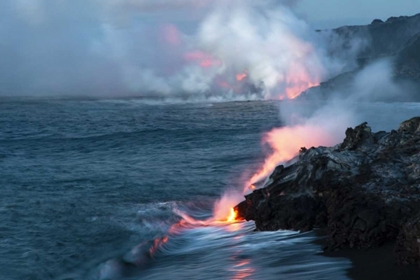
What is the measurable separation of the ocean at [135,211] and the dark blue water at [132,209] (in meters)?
0.04

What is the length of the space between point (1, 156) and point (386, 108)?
38806mm

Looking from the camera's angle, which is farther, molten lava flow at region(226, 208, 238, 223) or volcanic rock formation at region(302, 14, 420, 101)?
volcanic rock formation at region(302, 14, 420, 101)

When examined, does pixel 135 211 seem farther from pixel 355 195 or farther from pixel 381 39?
pixel 381 39

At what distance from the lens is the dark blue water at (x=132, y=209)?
50.7 feet

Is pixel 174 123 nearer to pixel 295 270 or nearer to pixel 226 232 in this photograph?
pixel 226 232

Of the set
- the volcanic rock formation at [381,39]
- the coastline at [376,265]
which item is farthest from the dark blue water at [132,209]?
the volcanic rock formation at [381,39]

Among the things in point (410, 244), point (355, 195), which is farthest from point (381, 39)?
point (410, 244)

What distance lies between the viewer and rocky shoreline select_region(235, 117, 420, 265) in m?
14.1

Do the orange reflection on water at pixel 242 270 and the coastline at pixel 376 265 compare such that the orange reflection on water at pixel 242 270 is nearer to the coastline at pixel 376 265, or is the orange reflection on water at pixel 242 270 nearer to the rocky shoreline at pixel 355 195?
the coastline at pixel 376 265

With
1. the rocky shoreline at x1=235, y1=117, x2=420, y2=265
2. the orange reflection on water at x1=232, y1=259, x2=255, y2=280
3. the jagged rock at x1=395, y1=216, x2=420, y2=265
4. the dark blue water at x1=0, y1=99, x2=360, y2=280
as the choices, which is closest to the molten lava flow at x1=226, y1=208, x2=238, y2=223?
the rocky shoreline at x1=235, y1=117, x2=420, y2=265

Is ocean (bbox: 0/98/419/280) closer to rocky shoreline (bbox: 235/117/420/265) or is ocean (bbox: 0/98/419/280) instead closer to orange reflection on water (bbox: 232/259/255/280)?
orange reflection on water (bbox: 232/259/255/280)

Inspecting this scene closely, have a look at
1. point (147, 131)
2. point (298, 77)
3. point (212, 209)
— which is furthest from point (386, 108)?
point (212, 209)

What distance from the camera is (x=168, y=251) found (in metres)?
17.8

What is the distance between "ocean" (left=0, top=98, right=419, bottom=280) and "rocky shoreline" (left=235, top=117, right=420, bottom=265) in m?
0.63
